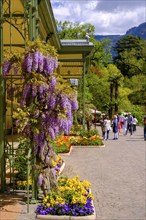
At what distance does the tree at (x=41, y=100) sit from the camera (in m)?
7.71

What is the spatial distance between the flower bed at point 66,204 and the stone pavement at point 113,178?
0.79 feet

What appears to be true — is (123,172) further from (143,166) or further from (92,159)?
(92,159)

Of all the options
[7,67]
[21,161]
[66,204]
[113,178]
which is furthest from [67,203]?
[113,178]

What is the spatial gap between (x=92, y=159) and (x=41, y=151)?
836cm

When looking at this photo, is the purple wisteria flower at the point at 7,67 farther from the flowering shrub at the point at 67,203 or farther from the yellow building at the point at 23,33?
the flowering shrub at the point at 67,203

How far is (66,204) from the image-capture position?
25.4ft

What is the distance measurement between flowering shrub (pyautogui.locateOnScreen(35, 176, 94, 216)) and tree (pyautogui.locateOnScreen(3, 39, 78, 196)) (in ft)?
1.06

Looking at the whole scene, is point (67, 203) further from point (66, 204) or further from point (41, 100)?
point (41, 100)

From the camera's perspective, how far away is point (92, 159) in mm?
16297

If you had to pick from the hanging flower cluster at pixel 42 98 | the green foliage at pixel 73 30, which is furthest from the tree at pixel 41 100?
the green foliage at pixel 73 30

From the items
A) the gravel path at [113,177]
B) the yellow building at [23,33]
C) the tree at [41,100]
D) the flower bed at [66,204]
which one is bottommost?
the gravel path at [113,177]

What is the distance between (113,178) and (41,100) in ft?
16.0

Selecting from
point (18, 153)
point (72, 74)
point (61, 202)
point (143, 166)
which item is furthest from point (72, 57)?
point (61, 202)

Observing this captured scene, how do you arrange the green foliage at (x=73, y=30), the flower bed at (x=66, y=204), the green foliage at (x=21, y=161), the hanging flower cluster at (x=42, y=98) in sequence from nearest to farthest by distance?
the flower bed at (x=66, y=204), the hanging flower cluster at (x=42, y=98), the green foliage at (x=21, y=161), the green foliage at (x=73, y=30)
